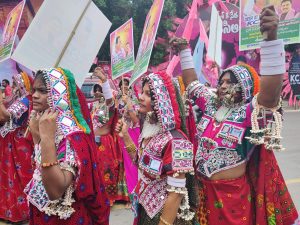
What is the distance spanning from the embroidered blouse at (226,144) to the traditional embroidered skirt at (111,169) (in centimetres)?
267

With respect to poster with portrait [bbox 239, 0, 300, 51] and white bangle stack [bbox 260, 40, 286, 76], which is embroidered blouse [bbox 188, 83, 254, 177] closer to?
white bangle stack [bbox 260, 40, 286, 76]

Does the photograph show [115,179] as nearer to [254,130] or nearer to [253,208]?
[253,208]

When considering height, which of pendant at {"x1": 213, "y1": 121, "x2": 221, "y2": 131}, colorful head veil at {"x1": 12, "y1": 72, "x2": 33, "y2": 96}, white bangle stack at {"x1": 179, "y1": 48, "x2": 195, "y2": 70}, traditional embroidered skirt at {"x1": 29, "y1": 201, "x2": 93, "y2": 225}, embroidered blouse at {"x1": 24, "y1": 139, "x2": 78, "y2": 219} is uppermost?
white bangle stack at {"x1": 179, "y1": 48, "x2": 195, "y2": 70}

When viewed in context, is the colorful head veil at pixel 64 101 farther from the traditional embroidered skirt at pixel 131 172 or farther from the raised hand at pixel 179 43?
the traditional embroidered skirt at pixel 131 172

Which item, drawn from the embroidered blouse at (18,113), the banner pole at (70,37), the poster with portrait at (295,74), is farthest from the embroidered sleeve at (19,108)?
the poster with portrait at (295,74)

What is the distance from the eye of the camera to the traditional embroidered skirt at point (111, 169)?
5.41 m

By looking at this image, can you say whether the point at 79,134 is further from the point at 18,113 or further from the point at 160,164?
the point at 18,113

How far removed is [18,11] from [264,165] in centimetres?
414

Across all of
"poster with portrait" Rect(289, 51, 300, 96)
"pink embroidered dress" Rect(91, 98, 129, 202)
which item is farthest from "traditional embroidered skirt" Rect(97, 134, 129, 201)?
"poster with portrait" Rect(289, 51, 300, 96)

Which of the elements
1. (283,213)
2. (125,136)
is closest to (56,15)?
(125,136)

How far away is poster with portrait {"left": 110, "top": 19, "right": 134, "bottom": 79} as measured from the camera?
4.93 meters

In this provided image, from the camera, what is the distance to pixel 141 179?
2424 millimetres

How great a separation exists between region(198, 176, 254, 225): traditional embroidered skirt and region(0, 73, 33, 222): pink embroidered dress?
8.65 ft

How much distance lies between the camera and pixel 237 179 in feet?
8.91
